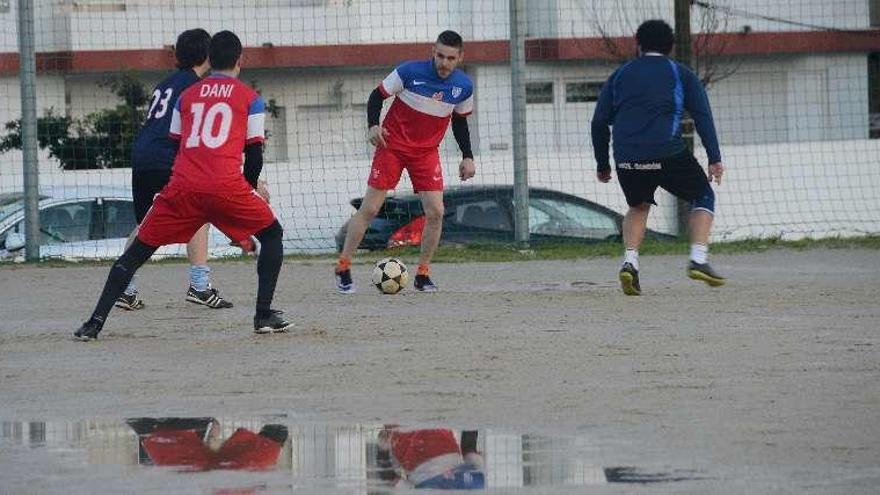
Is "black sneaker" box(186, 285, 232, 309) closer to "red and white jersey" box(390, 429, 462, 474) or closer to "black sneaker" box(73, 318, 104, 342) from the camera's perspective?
"black sneaker" box(73, 318, 104, 342)

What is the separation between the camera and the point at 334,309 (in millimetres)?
11820

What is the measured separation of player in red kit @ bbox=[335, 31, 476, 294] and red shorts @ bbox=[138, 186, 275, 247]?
2.67m

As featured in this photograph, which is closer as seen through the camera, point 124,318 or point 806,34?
point 124,318

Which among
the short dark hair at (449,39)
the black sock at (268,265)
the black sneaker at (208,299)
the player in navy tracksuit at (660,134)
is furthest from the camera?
the short dark hair at (449,39)

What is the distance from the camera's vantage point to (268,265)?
33.4 ft

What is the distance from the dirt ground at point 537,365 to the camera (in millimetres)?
6730

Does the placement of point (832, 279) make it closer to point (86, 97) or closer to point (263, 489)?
point (263, 489)

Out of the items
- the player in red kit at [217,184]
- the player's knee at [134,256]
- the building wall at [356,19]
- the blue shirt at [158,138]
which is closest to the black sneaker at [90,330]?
the player in red kit at [217,184]

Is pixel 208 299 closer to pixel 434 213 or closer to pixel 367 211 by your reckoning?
pixel 367 211

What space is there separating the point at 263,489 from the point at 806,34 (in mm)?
32652

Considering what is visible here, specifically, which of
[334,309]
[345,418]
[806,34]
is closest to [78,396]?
[345,418]

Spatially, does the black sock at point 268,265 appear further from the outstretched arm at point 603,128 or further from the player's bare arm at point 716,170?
the player's bare arm at point 716,170

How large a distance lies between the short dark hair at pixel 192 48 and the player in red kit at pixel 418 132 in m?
1.49

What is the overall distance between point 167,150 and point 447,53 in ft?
6.91
